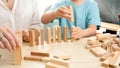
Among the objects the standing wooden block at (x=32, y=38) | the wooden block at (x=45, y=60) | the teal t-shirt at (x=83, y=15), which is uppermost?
the teal t-shirt at (x=83, y=15)

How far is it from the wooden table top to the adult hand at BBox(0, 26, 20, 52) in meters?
0.04

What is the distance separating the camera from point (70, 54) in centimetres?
91

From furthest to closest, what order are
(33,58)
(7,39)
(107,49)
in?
(107,49) → (33,58) → (7,39)

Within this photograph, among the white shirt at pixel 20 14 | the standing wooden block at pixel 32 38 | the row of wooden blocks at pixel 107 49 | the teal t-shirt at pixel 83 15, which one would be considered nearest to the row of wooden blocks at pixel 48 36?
the standing wooden block at pixel 32 38

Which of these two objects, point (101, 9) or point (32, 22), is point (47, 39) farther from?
point (101, 9)

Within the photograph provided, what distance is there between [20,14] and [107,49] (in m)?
0.57

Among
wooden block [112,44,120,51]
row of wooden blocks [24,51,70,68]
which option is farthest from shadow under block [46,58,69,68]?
wooden block [112,44,120,51]

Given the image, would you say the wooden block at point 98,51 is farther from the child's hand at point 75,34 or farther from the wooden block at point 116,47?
the child's hand at point 75,34

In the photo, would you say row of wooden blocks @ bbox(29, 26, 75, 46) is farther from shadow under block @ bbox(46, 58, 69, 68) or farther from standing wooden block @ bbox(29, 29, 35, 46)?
shadow under block @ bbox(46, 58, 69, 68)

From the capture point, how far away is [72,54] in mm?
911

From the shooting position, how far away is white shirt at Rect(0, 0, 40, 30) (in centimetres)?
123

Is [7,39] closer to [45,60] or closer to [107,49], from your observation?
[45,60]

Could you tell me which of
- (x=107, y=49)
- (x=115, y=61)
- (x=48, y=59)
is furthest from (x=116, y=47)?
(x=48, y=59)

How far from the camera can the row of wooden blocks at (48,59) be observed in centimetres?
75
